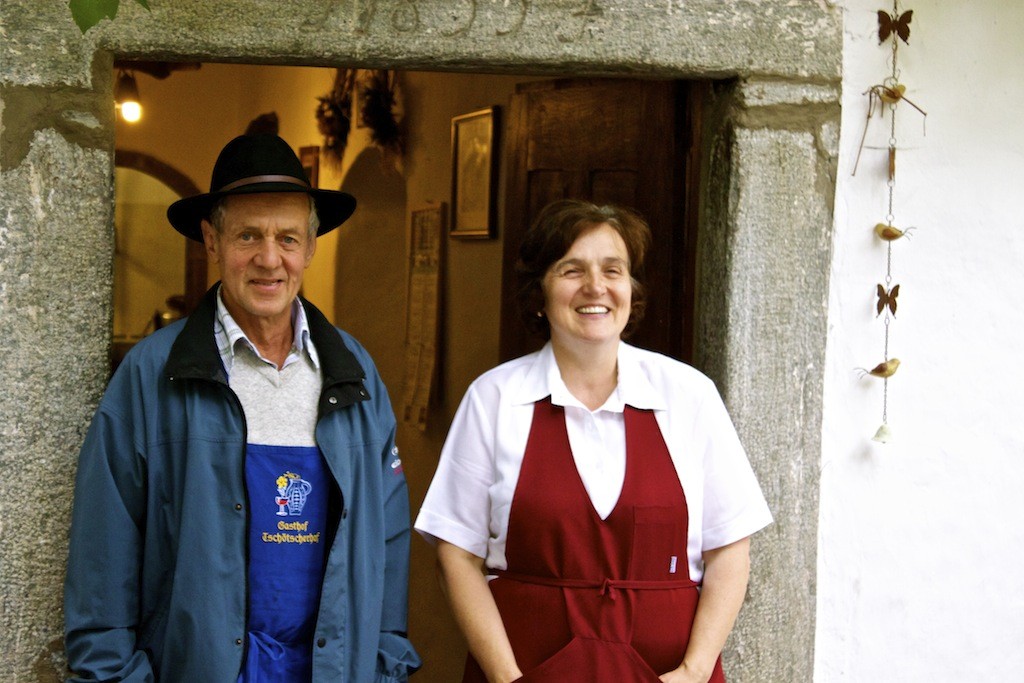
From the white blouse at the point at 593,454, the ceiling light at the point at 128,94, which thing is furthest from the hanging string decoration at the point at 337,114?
the white blouse at the point at 593,454

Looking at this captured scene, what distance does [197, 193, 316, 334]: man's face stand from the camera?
2393 millimetres

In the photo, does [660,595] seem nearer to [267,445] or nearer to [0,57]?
[267,445]

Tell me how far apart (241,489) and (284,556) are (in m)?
0.16

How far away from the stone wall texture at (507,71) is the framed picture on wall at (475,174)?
1.52 m

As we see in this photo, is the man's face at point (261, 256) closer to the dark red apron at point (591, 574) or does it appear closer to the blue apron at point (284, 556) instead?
the blue apron at point (284, 556)

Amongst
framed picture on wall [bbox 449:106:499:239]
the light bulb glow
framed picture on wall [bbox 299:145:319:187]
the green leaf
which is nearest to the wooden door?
framed picture on wall [bbox 449:106:499:239]

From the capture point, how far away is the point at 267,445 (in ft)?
7.70

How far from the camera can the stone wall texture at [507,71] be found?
2559 mm

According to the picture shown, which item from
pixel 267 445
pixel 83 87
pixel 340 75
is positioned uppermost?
pixel 340 75

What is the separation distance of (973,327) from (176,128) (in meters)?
7.09

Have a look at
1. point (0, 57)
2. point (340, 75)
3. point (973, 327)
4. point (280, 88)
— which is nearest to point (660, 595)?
point (973, 327)

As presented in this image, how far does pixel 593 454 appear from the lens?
2494 mm

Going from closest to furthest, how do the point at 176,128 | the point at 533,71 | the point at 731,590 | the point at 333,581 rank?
the point at 333,581 → the point at 731,590 → the point at 533,71 → the point at 176,128

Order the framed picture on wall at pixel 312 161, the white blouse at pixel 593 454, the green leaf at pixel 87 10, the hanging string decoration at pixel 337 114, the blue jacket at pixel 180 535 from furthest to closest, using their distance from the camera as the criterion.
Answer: the framed picture on wall at pixel 312 161 → the hanging string decoration at pixel 337 114 → the white blouse at pixel 593 454 → the blue jacket at pixel 180 535 → the green leaf at pixel 87 10
